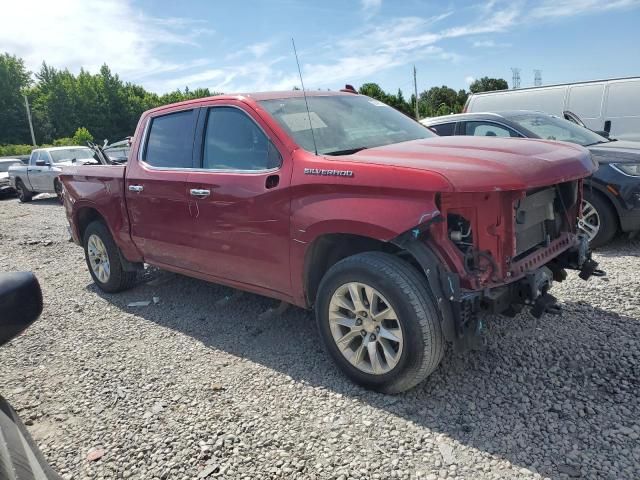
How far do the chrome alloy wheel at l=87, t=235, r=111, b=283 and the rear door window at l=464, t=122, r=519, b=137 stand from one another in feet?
14.9

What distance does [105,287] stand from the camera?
18.3 feet

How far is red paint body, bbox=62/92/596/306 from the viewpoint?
2.77m

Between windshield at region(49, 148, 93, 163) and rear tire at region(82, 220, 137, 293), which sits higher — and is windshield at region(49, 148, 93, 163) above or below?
above

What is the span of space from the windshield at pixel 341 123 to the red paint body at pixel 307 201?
13 cm

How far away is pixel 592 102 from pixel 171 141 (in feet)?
26.3

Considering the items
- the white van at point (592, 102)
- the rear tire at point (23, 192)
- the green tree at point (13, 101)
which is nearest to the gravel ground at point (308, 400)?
the white van at point (592, 102)

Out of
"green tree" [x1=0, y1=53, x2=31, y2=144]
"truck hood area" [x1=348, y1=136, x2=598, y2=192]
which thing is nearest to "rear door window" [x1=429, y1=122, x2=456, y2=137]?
"truck hood area" [x1=348, y1=136, x2=598, y2=192]

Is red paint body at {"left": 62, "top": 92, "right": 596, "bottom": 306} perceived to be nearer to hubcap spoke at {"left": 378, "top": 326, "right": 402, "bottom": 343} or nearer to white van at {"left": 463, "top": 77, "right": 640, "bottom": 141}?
hubcap spoke at {"left": 378, "top": 326, "right": 402, "bottom": 343}

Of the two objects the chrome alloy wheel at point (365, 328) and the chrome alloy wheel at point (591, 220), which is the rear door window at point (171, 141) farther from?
the chrome alloy wheel at point (591, 220)

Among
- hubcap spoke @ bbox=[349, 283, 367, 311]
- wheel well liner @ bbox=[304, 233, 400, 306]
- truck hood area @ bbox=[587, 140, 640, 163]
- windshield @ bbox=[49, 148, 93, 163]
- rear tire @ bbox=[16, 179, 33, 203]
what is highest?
windshield @ bbox=[49, 148, 93, 163]

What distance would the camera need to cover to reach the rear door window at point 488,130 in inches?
252

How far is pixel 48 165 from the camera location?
606 inches

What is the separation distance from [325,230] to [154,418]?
1.54 m

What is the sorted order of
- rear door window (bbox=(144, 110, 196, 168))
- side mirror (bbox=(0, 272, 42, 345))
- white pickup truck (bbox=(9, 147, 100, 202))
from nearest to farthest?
side mirror (bbox=(0, 272, 42, 345)) → rear door window (bbox=(144, 110, 196, 168)) → white pickup truck (bbox=(9, 147, 100, 202))
